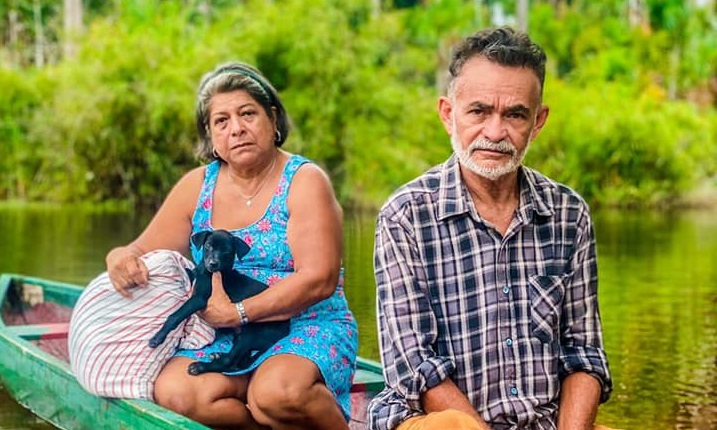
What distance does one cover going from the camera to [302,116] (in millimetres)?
23484

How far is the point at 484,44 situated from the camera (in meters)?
3.12

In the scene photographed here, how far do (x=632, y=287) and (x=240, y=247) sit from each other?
26.5ft

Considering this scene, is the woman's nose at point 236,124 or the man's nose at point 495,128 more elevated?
the man's nose at point 495,128

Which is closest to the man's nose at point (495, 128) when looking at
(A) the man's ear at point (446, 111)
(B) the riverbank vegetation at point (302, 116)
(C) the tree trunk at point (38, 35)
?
(A) the man's ear at point (446, 111)

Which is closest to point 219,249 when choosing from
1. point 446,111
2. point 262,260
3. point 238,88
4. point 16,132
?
point 262,260

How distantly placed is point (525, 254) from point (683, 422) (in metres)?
3.07

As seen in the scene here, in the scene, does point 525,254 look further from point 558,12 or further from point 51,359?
point 558,12

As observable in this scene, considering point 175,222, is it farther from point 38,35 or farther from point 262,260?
point 38,35

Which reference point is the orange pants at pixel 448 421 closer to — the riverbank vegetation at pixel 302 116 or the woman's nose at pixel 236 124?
the woman's nose at pixel 236 124

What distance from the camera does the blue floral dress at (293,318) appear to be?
415cm

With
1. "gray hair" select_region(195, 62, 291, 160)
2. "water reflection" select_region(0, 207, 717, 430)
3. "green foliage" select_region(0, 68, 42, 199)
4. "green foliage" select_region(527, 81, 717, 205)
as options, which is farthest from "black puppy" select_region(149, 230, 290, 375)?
"green foliage" select_region(527, 81, 717, 205)

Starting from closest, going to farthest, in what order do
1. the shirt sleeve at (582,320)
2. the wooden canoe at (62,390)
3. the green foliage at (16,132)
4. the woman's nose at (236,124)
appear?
1. the shirt sleeve at (582,320)
2. the wooden canoe at (62,390)
3. the woman's nose at (236,124)
4. the green foliage at (16,132)

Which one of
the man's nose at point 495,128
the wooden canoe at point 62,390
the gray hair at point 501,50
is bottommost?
the wooden canoe at point 62,390

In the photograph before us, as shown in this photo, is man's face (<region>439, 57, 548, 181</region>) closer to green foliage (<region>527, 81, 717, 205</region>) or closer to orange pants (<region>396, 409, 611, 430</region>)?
orange pants (<region>396, 409, 611, 430</region>)
